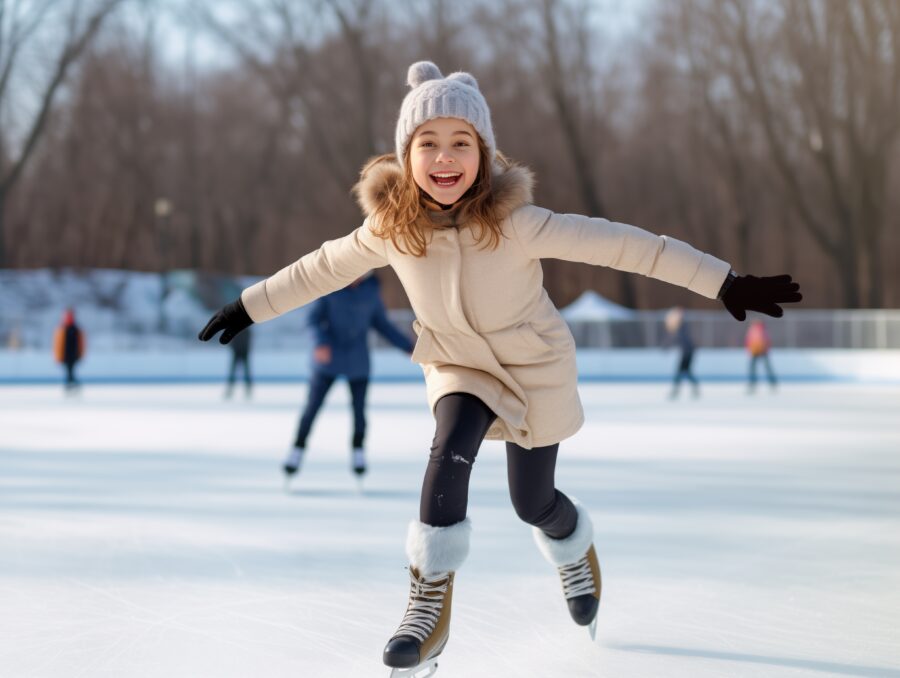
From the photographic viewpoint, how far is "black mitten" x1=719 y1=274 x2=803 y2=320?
239cm

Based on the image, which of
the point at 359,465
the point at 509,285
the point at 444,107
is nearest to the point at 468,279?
the point at 509,285

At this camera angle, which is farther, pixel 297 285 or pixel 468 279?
pixel 297 285

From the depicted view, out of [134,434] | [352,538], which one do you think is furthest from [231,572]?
[134,434]

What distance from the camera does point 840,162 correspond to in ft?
96.8

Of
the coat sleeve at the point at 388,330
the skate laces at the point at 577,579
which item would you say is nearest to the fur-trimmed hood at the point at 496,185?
the skate laces at the point at 577,579

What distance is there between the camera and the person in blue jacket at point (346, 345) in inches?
206

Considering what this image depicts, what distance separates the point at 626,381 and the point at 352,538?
1396 centimetres

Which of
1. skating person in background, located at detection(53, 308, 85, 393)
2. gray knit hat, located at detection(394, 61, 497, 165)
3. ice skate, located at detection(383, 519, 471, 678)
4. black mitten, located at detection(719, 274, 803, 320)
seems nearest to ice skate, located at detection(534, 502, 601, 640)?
ice skate, located at detection(383, 519, 471, 678)

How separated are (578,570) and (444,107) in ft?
3.71

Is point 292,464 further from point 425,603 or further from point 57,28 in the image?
point 57,28

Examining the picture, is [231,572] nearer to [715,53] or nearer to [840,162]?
[715,53]

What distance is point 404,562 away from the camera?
360 centimetres

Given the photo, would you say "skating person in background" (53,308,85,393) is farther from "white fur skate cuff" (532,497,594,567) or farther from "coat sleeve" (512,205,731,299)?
"coat sleeve" (512,205,731,299)

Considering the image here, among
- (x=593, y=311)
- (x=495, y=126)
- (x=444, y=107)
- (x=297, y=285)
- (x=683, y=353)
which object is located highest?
(x=495, y=126)
